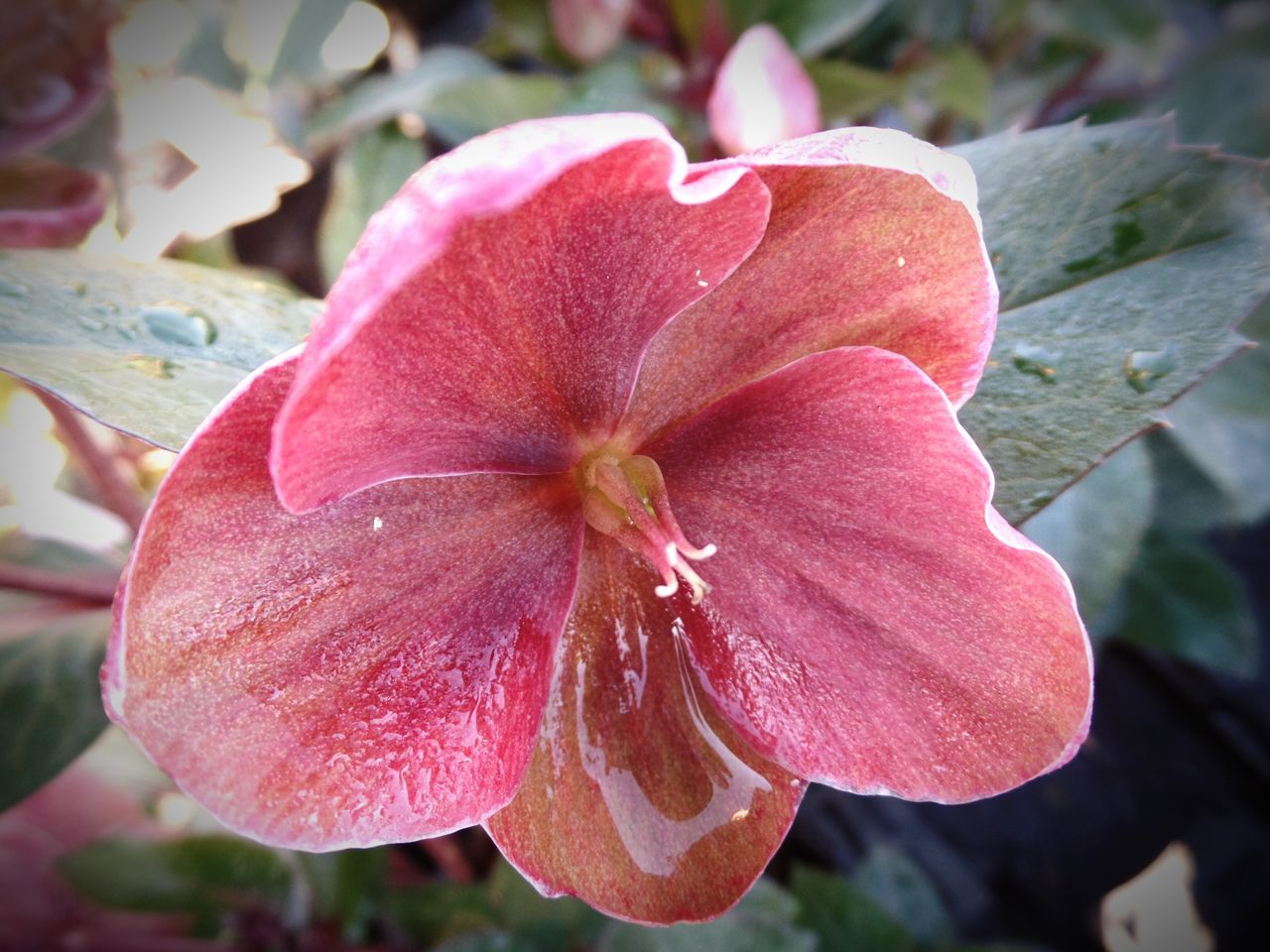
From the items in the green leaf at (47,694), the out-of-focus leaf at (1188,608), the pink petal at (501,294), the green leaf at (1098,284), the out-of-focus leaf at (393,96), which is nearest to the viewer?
the pink petal at (501,294)

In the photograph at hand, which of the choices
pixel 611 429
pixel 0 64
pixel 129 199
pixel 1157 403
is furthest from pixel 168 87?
pixel 1157 403

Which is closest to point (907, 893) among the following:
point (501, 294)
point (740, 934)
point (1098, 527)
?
point (740, 934)

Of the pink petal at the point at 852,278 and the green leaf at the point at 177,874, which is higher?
the pink petal at the point at 852,278

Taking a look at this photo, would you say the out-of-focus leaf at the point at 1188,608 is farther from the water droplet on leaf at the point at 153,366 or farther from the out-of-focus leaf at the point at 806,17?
the water droplet on leaf at the point at 153,366

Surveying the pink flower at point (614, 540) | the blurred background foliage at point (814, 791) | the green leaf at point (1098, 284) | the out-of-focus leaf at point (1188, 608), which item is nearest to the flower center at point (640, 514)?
the pink flower at point (614, 540)

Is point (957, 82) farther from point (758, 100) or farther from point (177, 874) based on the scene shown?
point (177, 874)

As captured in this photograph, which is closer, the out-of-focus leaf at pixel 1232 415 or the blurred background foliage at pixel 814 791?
→ the blurred background foliage at pixel 814 791

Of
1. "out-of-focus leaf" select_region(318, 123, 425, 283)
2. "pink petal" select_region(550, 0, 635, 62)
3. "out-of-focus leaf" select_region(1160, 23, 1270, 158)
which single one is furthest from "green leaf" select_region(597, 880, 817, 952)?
"out-of-focus leaf" select_region(1160, 23, 1270, 158)
